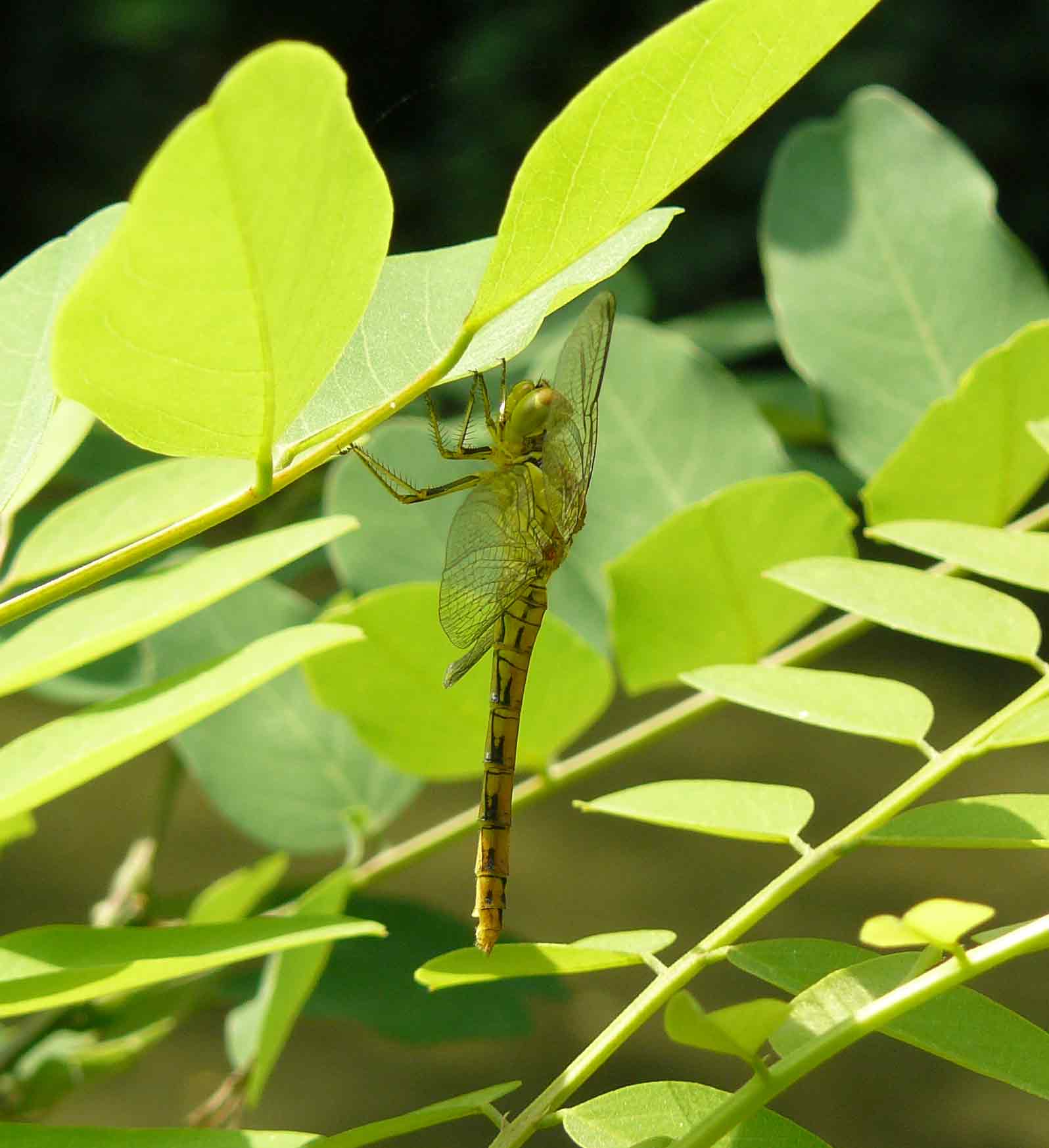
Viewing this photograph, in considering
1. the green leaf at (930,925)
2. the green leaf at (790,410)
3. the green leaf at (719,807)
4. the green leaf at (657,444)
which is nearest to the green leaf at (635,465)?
the green leaf at (657,444)

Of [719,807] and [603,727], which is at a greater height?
[603,727]

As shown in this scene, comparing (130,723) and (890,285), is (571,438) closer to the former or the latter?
(890,285)

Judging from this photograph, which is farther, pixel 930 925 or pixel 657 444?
pixel 657 444

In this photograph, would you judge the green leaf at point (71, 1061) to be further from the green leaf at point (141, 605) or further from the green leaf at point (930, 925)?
the green leaf at point (930, 925)

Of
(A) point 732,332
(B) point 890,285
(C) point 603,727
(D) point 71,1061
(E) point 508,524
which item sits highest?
(C) point 603,727

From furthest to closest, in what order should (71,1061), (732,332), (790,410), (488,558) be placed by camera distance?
1. (732,332)
2. (790,410)
3. (71,1061)
4. (488,558)

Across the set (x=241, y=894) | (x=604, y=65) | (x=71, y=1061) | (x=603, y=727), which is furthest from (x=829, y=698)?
(x=604, y=65)

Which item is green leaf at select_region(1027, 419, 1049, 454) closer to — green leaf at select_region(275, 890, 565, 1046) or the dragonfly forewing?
the dragonfly forewing
